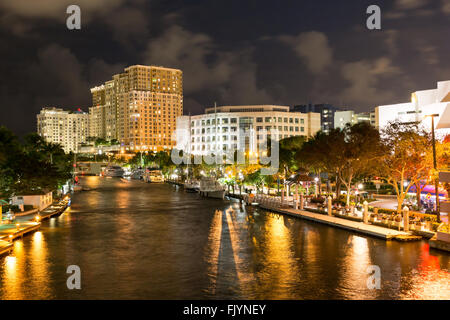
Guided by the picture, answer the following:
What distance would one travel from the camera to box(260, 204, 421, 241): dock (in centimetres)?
2858

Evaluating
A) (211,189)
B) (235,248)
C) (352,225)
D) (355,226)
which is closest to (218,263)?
(235,248)

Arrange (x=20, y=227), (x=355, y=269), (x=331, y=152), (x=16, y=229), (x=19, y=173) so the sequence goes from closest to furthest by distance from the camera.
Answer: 1. (x=355, y=269)
2. (x=16, y=229)
3. (x=20, y=227)
4. (x=331, y=152)
5. (x=19, y=173)

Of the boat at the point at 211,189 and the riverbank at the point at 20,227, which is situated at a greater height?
the boat at the point at 211,189

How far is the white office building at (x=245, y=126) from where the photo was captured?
483ft

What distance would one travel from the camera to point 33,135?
7356 cm

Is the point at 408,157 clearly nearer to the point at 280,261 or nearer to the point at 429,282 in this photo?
the point at 280,261

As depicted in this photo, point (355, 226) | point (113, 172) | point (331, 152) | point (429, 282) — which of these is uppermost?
point (331, 152)

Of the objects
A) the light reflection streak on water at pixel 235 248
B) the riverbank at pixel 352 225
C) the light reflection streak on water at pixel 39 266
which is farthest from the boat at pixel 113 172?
the light reflection streak on water at pixel 39 266

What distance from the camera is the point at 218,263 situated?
23.6 m

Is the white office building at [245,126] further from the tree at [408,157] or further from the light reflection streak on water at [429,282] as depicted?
the light reflection streak on water at [429,282]

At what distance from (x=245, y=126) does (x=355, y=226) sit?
4584 inches

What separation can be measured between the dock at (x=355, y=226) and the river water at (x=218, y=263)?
0.61 m
